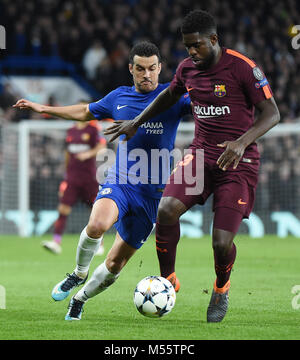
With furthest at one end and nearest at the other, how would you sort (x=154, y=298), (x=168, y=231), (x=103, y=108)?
1. (x=103, y=108)
2. (x=168, y=231)
3. (x=154, y=298)

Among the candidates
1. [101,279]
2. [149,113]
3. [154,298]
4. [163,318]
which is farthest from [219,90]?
[163,318]

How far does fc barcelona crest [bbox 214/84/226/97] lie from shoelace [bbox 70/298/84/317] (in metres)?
1.98

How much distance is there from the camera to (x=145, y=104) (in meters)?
6.96

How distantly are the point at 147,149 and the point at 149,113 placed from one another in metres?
0.46

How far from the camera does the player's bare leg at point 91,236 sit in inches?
246

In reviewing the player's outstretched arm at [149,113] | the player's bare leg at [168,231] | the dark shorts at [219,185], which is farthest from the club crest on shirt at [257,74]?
the player's bare leg at [168,231]

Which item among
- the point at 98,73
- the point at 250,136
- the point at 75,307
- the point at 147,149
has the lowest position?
the point at 75,307

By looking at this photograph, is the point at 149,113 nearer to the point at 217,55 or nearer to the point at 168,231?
the point at 217,55

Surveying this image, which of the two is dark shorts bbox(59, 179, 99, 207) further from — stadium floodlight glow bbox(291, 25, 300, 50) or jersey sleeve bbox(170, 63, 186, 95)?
stadium floodlight glow bbox(291, 25, 300, 50)

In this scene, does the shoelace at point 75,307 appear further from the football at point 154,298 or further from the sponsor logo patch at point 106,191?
the sponsor logo patch at point 106,191

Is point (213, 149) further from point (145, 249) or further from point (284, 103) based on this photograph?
point (284, 103)

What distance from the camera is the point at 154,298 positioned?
5984mm
